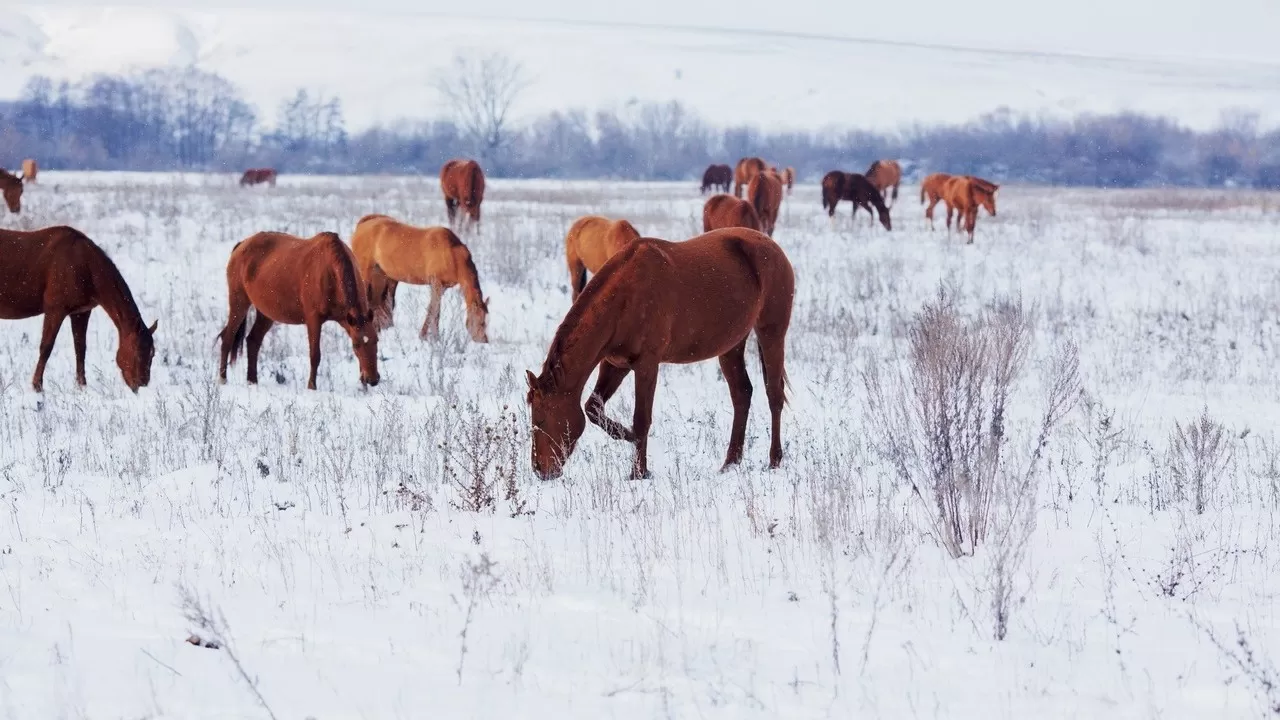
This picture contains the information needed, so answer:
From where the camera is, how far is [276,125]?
299 feet

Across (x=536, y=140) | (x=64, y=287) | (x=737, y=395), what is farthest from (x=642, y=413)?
(x=536, y=140)

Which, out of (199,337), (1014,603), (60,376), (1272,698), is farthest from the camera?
(199,337)

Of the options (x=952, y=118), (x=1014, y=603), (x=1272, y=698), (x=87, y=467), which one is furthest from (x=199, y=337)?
(x=952, y=118)

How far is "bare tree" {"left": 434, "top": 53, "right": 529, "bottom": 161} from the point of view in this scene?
87375 millimetres

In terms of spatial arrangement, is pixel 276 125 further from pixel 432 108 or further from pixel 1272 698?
pixel 1272 698

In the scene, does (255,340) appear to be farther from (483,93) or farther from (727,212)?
(483,93)

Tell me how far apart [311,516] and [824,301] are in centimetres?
960

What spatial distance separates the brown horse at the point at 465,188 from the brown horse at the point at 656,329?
53.4 feet

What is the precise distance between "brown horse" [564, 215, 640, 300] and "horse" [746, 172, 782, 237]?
739cm

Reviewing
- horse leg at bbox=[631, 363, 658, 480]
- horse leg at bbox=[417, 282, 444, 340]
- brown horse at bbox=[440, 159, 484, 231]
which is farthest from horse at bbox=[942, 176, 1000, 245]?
horse leg at bbox=[631, 363, 658, 480]

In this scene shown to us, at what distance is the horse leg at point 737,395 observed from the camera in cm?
723

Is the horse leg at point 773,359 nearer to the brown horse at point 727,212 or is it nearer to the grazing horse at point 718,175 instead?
the brown horse at point 727,212

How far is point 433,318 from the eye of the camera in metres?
12.4

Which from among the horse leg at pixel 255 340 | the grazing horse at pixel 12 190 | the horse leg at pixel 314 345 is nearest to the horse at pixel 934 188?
the horse leg at pixel 255 340
